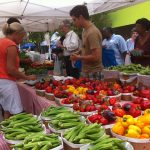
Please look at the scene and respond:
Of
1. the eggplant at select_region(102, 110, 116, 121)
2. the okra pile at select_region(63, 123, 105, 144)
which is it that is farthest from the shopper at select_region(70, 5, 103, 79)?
the okra pile at select_region(63, 123, 105, 144)

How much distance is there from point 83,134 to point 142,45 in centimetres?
362

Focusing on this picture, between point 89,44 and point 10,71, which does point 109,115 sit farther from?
point 10,71

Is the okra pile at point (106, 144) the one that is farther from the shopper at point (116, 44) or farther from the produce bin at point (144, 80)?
the shopper at point (116, 44)

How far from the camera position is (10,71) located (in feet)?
14.3

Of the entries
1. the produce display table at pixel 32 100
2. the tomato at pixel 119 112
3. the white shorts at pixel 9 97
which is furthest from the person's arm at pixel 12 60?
the tomato at pixel 119 112

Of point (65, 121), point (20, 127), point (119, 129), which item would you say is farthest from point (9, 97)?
point (119, 129)

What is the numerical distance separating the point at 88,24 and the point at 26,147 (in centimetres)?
278

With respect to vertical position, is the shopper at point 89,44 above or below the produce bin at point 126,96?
above

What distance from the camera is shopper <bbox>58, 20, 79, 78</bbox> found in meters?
7.54

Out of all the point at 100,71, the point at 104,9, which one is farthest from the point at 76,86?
the point at 104,9

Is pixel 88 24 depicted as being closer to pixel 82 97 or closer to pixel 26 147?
pixel 82 97

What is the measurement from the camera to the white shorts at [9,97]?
450 centimetres

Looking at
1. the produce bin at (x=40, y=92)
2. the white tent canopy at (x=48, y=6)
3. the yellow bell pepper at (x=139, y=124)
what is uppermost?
the white tent canopy at (x=48, y=6)

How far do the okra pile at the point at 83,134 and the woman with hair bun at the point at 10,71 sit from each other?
238 centimetres
